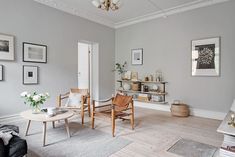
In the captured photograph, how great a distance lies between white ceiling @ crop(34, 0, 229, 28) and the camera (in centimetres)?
413

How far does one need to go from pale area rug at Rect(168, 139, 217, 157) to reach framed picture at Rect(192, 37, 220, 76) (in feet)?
7.13

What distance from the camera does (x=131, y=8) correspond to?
4.57 meters

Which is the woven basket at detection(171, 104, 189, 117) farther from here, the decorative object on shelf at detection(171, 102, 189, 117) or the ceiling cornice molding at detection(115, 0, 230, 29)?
the ceiling cornice molding at detection(115, 0, 230, 29)

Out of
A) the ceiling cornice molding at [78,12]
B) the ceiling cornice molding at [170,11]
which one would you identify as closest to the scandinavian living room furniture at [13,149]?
the ceiling cornice molding at [78,12]

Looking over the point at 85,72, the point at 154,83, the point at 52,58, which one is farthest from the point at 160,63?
the point at 52,58

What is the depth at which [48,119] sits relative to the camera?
2471 millimetres

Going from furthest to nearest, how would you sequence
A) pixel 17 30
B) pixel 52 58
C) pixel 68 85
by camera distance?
1. pixel 68 85
2. pixel 52 58
3. pixel 17 30

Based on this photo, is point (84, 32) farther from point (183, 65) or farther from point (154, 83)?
point (183, 65)

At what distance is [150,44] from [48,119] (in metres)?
3.87

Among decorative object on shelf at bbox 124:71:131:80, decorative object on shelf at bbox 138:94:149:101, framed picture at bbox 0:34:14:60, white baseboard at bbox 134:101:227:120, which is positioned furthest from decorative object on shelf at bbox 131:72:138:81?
framed picture at bbox 0:34:14:60

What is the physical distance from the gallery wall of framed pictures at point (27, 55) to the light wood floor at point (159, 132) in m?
1.95

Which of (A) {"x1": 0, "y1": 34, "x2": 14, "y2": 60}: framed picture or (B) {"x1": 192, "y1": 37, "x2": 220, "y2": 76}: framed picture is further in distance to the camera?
(B) {"x1": 192, "y1": 37, "x2": 220, "y2": 76}: framed picture

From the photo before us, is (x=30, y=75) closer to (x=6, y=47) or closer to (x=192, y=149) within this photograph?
(x=6, y=47)

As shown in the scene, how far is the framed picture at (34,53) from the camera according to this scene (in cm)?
372
